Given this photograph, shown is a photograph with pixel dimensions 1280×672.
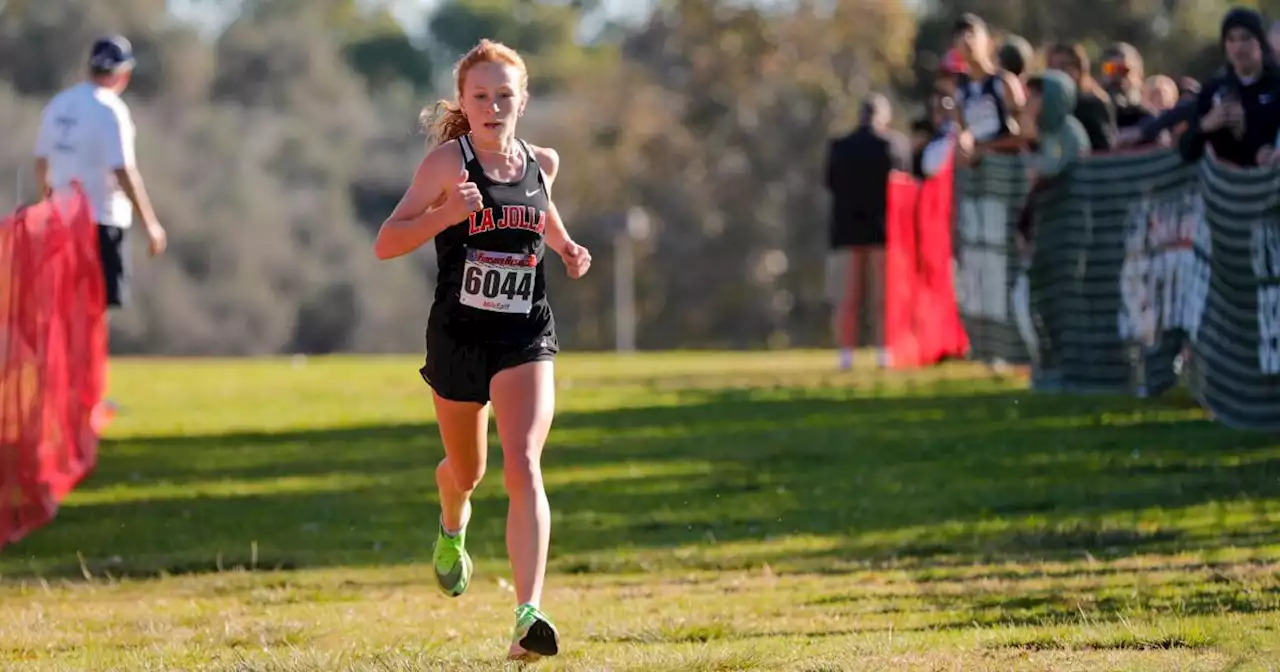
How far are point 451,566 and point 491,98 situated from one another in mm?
1543

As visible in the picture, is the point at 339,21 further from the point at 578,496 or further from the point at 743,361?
the point at 578,496

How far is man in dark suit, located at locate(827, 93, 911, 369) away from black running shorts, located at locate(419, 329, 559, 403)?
12.8 meters

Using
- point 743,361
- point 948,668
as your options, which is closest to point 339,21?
point 743,361

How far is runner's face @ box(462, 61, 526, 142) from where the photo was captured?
7.21m

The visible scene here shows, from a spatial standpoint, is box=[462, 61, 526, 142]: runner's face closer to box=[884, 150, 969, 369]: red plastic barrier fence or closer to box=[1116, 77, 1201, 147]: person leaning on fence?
box=[1116, 77, 1201, 147]: person leaning on fence

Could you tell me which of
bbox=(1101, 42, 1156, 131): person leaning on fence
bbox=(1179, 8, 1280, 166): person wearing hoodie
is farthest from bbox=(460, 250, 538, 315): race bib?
bbox=(1101, 42, 1156, 131): person leaning on fence

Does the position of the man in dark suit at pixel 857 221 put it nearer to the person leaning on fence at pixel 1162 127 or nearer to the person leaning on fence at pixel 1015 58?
the person leaning on fence at pixel 1015 58

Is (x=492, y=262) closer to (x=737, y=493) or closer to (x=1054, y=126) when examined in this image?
(x=737, y=493)

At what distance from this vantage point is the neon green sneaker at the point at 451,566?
782 cm

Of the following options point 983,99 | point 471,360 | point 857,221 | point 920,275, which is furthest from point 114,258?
point 920,275

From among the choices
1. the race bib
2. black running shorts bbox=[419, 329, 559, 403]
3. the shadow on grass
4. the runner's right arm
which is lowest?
the shadow on grass

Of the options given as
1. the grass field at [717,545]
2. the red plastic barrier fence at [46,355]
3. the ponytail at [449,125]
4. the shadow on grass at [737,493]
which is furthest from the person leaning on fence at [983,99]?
the ponytail at [449,125]

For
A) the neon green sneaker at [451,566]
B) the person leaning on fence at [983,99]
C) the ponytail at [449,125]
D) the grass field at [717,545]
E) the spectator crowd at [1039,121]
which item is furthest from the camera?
the person leaning on fence at [983,99]

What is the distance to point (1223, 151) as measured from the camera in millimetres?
12930
